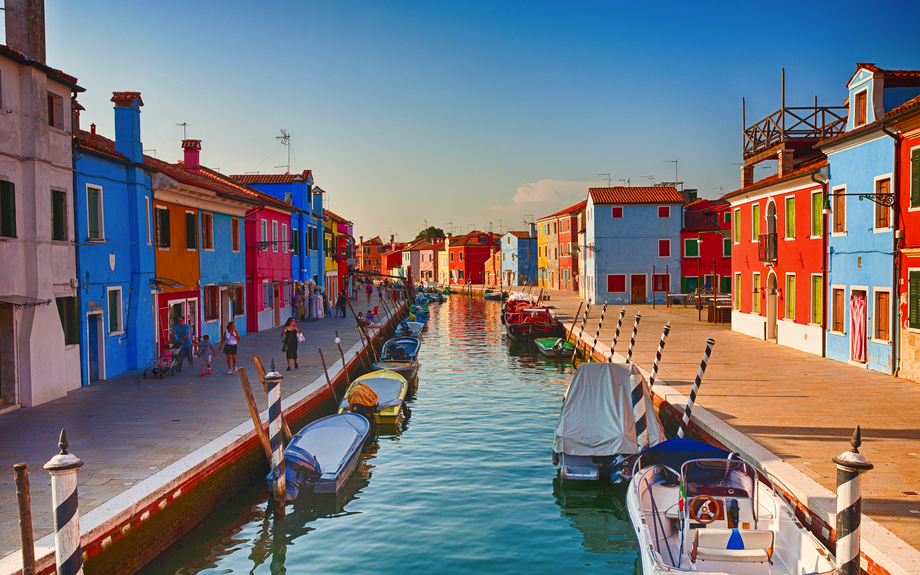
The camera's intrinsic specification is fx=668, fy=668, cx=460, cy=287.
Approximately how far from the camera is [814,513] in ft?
26.1

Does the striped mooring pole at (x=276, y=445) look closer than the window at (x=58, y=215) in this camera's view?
Yes

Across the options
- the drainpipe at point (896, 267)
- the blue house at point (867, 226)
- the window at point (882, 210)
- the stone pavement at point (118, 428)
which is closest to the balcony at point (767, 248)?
the blue house at point (867, 226)

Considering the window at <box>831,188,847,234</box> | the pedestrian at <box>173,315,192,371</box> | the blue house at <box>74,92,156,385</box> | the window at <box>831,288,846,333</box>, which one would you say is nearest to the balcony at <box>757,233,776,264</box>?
the window at <box>831,188,847,234</box>

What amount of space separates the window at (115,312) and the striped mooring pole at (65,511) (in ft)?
40.4

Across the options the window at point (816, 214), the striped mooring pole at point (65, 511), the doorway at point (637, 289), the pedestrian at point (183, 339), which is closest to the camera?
the striped mooring pole at point (65, 511)

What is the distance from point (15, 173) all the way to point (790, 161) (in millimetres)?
24370

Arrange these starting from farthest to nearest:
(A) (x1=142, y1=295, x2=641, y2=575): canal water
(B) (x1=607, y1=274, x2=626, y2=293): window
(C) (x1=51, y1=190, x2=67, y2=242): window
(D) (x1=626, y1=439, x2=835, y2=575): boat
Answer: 1. (B) (x1=607, y1=274, x2=626, y2=293): window
2. (C) (x1=51, y1=190, x2=67, y2=242): window
3. (A) (x1=142, y1=295, x2=641, y2=575): canal water
4. (D) (x1=626, y1=439, x2=835, y2=575): boat

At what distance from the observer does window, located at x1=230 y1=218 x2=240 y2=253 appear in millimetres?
27359

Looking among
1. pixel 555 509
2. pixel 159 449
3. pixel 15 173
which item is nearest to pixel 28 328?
pixel 15 173

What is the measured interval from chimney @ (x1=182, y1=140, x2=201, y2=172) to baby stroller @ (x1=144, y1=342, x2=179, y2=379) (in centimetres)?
1767

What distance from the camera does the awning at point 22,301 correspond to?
515 inches

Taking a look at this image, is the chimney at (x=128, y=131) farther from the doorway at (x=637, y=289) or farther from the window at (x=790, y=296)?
the doorway at (x=637, y=289)

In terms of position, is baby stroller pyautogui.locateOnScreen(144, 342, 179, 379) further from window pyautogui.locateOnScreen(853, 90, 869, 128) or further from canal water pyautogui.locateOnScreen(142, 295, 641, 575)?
window pyautogui.locateOnScreen(853, 90, 869, 128)

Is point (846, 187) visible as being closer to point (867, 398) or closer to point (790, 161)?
point (790, 161)
